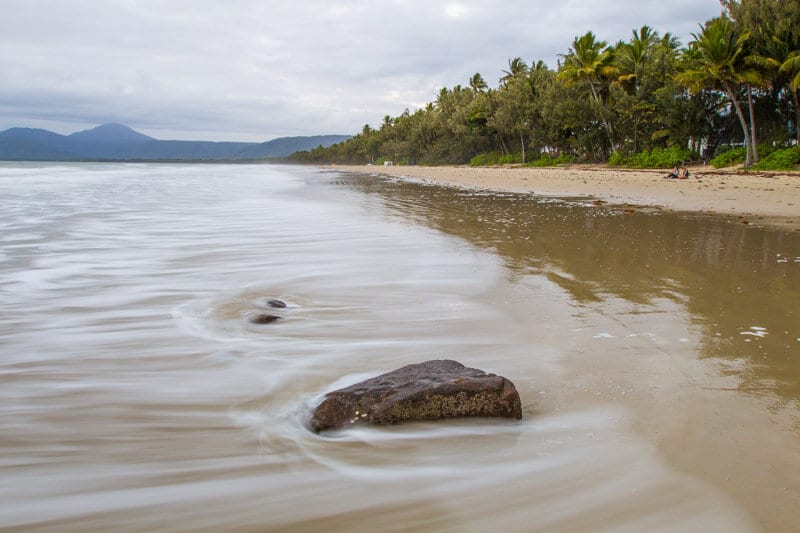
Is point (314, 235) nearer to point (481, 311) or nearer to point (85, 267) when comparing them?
point (85, 267)

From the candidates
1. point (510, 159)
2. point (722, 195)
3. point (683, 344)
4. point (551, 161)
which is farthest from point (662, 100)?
point (683, 344)

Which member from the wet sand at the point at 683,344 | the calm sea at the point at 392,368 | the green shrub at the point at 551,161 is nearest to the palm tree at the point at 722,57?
the green shrub at the point at 551,161

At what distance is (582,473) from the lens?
2.56 m

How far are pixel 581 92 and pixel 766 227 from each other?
39391 mm

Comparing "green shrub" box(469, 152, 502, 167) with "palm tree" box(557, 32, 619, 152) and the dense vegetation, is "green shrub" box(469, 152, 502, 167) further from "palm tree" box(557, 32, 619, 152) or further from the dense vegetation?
"palm tree" box(557, 32, 619, 152)

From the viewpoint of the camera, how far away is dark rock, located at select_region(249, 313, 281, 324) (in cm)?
500

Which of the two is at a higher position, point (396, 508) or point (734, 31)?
point (734, 31)

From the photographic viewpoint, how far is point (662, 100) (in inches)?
1427

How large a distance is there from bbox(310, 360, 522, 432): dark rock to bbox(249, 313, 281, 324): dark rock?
2034mm

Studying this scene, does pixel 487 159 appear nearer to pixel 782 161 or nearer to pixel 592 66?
pixel 592 66

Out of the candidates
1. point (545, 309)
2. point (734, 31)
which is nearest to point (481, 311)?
point (545, 309)

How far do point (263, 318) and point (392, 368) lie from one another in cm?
162

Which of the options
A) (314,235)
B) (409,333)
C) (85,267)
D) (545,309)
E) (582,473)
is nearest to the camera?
(582,473)

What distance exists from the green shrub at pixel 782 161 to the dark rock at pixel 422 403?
29.8m
